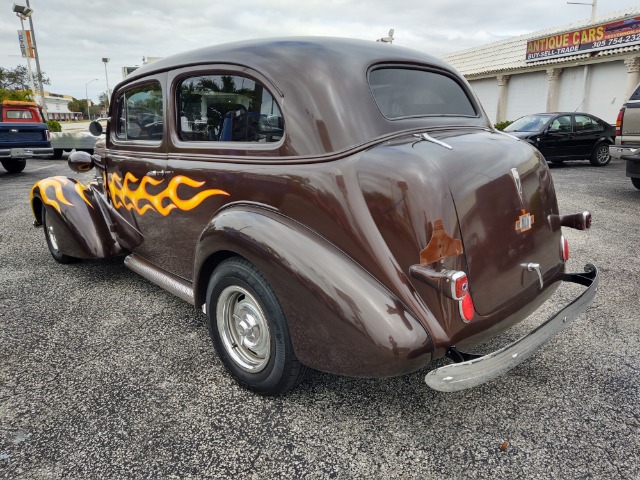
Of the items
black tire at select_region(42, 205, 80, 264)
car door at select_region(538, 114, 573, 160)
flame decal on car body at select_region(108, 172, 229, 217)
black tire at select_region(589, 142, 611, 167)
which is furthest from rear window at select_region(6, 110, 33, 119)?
black tire at select_region(589, 142, 611, 167)

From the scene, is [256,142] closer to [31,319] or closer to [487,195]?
[487,195]

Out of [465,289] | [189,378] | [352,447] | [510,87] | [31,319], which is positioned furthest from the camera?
[510,87]

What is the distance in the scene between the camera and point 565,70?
18.1 metres

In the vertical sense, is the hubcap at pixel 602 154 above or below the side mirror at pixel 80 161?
below

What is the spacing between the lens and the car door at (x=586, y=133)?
11789mm

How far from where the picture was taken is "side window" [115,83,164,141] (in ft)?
10.5

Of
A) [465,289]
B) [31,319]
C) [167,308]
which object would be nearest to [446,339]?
[465,289]

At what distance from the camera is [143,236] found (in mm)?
3496

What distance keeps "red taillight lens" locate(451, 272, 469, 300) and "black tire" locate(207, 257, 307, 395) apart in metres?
0.82

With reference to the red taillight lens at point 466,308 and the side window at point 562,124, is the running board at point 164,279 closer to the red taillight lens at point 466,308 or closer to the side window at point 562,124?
the red taillight lens at point 466,308

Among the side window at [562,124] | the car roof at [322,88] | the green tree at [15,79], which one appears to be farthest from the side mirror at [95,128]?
the green tree at [15,79]

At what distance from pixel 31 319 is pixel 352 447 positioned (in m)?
2.70

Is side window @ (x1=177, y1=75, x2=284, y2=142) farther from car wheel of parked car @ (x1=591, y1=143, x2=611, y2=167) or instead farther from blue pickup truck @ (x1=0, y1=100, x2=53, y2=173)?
car wheel of parked car @ (x1=591, y1=143, x2=611, y2=167)

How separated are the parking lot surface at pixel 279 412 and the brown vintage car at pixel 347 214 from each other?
1.01 feet
